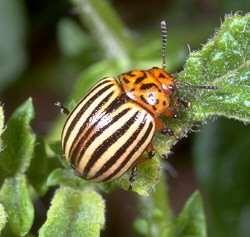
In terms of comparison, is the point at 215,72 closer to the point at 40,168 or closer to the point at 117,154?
the point at 117,154

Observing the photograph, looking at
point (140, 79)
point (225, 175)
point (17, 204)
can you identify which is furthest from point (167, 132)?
point (225, 175)

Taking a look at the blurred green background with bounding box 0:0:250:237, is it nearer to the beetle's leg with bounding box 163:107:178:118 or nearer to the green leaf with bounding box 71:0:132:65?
the green leaf with bounding box 71:0:132:65

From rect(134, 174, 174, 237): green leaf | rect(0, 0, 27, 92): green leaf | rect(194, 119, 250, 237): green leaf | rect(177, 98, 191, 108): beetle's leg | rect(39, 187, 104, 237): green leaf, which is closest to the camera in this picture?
rect(39, 187, 104, 237): green leaf

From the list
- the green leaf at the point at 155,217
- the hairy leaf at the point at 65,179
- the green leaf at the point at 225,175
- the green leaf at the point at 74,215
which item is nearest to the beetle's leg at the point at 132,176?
the green leaf at the point at 74,215

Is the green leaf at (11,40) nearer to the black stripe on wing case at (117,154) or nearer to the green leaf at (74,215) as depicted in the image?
the green leaf at (74,215)

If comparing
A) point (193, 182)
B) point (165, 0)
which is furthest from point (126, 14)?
point (193, 182)

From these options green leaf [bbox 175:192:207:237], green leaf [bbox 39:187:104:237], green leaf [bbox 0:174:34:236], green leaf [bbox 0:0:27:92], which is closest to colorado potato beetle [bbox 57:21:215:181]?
green leaf [bbox 39:187:104:237]

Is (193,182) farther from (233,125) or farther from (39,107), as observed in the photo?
(39,107)
